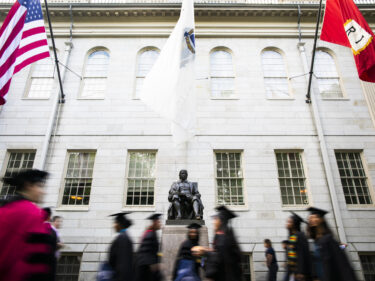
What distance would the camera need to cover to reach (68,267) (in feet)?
29.2

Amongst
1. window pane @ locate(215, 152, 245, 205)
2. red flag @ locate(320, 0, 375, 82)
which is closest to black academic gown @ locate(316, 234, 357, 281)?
window pane @ locate(215, 152, 245, 205)

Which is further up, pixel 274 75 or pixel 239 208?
pixel 274 75

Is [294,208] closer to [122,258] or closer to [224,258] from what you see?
[224,258]

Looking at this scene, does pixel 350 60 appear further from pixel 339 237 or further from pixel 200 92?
pixel 339 237

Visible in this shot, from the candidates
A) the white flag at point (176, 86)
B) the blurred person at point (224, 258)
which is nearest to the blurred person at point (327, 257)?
the blurred person at point (224, 258)

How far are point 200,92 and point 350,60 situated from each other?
8.02m

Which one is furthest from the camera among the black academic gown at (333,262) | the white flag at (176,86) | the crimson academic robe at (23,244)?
the white flag at (176,86)

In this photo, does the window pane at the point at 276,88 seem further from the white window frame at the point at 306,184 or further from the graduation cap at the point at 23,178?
the graduation cap at the point at 23,178

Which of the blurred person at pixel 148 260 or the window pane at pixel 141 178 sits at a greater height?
the window pane at pixel 141 178

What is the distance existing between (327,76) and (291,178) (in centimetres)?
591

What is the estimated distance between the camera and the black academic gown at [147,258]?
13.4ft

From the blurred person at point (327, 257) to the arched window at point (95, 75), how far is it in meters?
10.8

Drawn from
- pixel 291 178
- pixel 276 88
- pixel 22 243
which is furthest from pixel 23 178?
pixel 276 88

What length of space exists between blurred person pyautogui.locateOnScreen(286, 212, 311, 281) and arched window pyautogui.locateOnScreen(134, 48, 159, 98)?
941 cm
